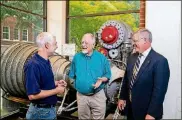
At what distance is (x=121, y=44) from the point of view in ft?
13.2

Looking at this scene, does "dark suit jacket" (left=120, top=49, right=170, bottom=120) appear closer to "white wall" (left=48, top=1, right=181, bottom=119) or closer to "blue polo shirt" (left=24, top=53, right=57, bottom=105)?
"white wall" (left=48, top=1, right=181, bottom=119)

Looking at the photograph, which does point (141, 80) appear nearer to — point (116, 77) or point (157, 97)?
point (157, 97)

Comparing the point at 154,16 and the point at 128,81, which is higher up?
the point at 154,16

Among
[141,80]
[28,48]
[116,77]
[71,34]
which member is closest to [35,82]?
[141,80]

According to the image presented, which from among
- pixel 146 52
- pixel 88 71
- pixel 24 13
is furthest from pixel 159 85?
pixel 24 13

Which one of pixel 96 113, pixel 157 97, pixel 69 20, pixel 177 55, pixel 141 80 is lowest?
pixel 96 113

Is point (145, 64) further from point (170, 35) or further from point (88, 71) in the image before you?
point (88, 71)

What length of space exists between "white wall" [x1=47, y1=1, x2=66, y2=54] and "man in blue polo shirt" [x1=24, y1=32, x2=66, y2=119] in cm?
362

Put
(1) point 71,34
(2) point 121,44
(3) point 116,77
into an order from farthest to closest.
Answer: (1) point 71,34 < (2) point 121,44 < (3) point 116,77

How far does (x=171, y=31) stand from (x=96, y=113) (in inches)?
66.0

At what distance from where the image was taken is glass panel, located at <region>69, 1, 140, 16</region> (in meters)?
5.10

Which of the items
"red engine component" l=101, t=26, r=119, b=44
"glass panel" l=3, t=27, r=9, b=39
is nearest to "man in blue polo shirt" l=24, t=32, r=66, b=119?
"red engine component" l=101, t=26, r=119, b=44

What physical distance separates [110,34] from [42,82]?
222 cm

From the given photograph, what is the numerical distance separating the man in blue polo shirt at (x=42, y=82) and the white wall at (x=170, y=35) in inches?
35.5
